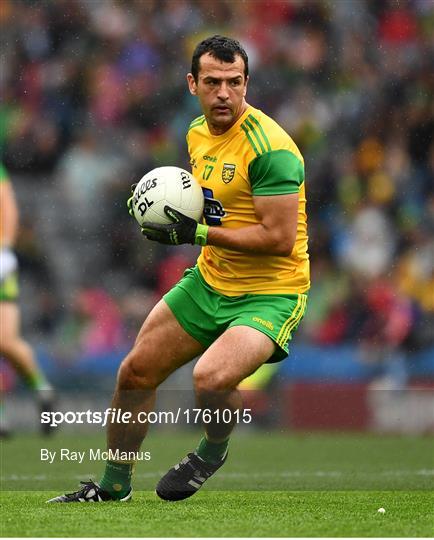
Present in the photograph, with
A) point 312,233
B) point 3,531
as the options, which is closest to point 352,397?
point 312,233

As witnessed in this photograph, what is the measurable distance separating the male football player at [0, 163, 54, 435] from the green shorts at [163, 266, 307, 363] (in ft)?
13.4

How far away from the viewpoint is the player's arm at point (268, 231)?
236 inches

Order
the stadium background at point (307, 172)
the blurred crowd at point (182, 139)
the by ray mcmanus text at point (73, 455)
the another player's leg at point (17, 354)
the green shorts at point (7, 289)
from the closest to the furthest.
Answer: the by ray mcmanus text at point (73, 455) → the another player's leg at point (17, 354) → the green shorts at point (7, 289) → the stadium background at point (307, 172) → the blurred crowd at point (182, 139)

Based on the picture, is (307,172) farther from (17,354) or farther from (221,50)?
(221,50)

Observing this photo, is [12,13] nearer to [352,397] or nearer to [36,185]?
[36,185]

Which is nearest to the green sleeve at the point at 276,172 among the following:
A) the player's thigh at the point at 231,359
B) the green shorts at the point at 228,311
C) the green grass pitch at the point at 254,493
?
the green shorts at the point at 228,311

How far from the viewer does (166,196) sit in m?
6.03

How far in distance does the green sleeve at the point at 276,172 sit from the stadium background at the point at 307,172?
21.8 feet

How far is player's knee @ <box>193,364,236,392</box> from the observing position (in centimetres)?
583

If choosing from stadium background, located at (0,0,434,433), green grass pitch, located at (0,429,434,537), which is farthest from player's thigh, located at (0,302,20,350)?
stadium background, located at (0,0,434,433)

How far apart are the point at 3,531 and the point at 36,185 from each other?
10463 mm

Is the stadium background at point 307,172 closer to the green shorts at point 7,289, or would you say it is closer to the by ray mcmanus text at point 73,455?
the green shorts at point 7,289

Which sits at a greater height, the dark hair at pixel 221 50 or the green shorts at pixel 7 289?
the dark hair at pixel 221 50

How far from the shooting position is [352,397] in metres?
12.6
